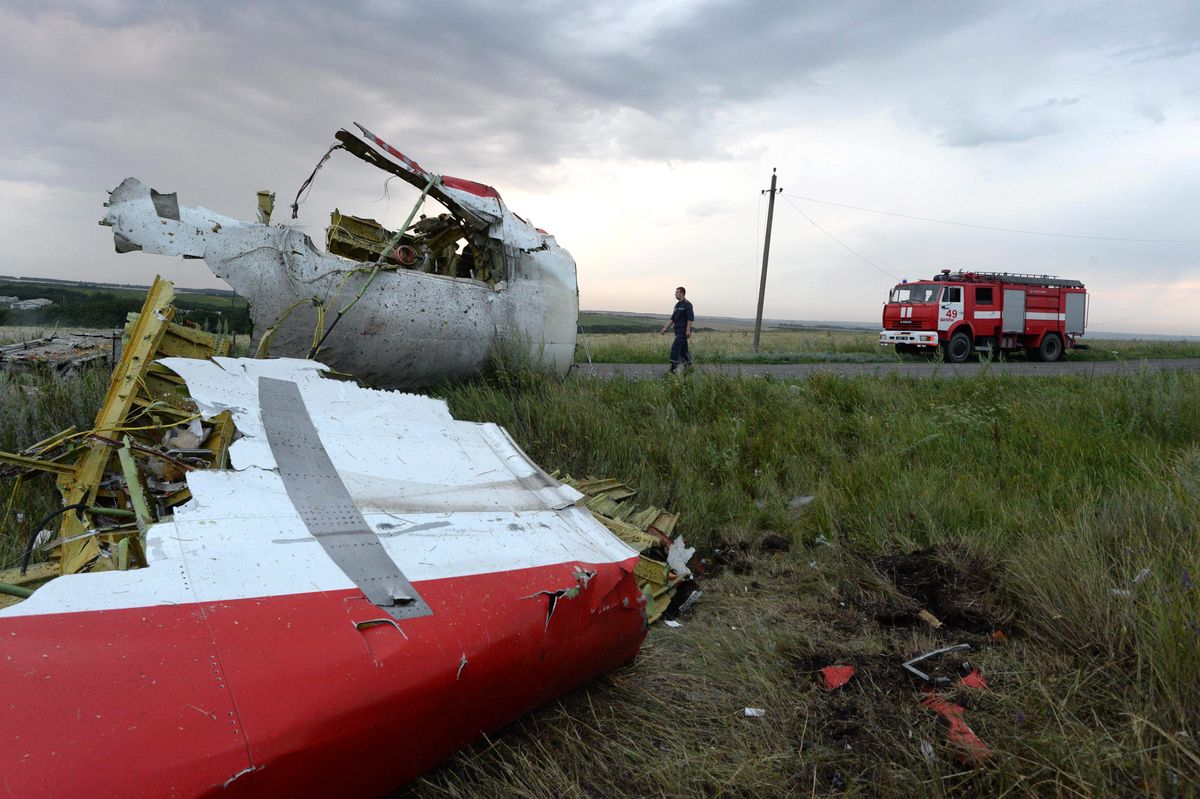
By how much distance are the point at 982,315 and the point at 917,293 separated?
1999 millimetres

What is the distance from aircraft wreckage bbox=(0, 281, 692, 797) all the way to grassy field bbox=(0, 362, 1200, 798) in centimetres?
36

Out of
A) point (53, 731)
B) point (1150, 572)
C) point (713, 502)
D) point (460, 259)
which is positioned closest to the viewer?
point (53, 731)

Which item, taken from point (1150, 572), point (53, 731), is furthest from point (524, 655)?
point (1150, 572)

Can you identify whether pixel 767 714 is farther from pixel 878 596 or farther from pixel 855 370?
pixel 855 370

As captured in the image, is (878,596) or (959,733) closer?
(959,733)

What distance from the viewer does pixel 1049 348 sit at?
23.1 metres

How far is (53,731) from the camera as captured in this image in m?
1.57

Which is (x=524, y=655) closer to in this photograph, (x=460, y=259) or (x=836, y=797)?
(x=836, y=797)

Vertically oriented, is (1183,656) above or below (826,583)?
above

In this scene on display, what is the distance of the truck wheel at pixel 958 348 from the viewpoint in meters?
20.3

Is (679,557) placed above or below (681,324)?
below

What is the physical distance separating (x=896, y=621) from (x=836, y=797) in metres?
1.57

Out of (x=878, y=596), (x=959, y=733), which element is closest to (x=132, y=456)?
(x=959, y=733)

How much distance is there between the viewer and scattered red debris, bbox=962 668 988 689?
289 centimetres
